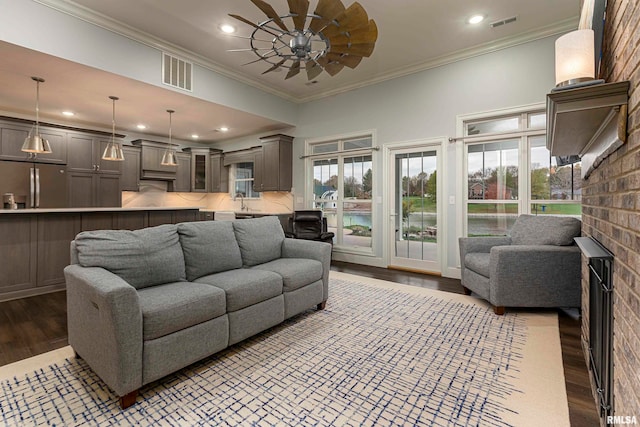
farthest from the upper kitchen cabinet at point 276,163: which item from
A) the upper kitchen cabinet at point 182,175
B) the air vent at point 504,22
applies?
the air vent at point 504,22

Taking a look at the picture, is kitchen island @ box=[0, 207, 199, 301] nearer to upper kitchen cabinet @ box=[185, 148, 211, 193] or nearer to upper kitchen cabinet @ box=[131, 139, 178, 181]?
upper kitchen cabinet @ box=[131, 139, 178, 181]

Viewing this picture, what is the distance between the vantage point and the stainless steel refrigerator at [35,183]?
5008 mm

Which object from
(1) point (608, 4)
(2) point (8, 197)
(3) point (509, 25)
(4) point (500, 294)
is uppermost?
(3) point (509, 25)

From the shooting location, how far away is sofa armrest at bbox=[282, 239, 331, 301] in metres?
3.04

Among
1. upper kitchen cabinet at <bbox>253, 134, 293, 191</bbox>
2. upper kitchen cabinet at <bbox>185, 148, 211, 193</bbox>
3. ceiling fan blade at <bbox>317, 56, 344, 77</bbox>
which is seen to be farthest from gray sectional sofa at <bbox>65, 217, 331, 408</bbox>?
upper kitchen cabinet at <bbox>185, 148, 211, 193</bbox>

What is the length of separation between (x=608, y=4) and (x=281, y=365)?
2743 millimetres

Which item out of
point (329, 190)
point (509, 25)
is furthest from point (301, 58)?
point (329, 190)

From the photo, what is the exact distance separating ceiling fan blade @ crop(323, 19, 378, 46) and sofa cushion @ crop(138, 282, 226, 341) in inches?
87.6

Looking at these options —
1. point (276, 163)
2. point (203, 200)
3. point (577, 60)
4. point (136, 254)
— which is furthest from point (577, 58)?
point (203, 200)

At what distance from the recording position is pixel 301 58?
2732 mm

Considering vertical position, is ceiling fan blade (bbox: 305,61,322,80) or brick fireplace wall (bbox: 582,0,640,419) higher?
ceiling fan blade (bbox: 305,61,322,80)

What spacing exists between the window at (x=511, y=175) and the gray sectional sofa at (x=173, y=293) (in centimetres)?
258

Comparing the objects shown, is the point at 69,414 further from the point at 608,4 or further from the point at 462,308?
the point at 608,4

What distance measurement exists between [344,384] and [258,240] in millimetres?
1639
